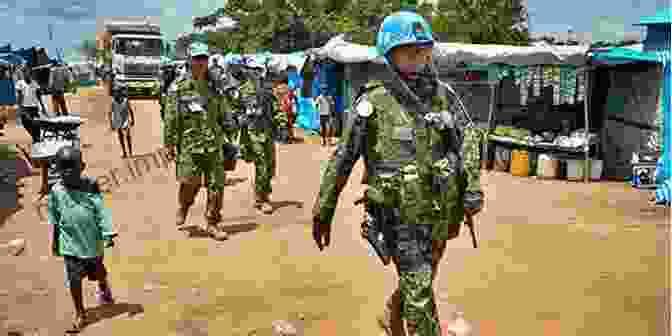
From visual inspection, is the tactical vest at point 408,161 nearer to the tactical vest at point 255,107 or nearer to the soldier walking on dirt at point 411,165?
the soldier walking on dirt at point 411,165

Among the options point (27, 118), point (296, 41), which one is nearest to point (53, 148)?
point (27, 118)

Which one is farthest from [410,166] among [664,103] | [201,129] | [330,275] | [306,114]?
[306,114]

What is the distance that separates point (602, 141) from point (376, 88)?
9792 mm

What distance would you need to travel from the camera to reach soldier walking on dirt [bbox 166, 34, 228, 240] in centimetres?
602

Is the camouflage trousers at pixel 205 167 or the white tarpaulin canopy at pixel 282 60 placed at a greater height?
the white tarpaulin canopy at pixel 282 60

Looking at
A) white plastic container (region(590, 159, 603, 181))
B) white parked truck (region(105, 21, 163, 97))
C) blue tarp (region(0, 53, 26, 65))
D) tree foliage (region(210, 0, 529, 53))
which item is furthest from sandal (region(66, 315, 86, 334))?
white parked truck (region(105, 21, 163, 97))

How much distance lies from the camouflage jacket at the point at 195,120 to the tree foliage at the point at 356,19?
58.8ft

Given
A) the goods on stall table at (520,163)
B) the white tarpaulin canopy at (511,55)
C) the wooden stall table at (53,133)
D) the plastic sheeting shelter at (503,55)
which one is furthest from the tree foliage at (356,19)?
the wooden stall table at (53,133)

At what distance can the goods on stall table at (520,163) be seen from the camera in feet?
37.4

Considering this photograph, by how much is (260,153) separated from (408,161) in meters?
4.75

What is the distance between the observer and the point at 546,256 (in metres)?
5.92

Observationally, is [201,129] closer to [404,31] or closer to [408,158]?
[408,158]

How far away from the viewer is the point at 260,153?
761 cm

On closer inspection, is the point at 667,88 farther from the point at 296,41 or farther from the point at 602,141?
the point at 296,41
